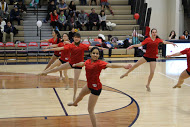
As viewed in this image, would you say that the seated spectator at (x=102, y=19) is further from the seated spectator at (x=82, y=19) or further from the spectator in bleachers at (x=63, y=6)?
the spectator in bleachers at (x=63, y=6)

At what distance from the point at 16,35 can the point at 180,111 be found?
49.5ft

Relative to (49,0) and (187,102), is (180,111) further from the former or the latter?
(49,0)

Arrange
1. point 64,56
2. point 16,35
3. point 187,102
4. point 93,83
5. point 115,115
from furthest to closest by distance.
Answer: point 16,35 → point 64,56 → point 187,102 → point 115,115 → point 93,83

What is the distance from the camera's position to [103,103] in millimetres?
8266

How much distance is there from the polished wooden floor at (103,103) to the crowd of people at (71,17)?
8555mm

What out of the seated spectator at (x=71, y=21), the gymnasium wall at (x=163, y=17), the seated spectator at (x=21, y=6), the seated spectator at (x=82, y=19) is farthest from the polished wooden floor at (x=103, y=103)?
the gymnasium wall at (x=163, y=17)

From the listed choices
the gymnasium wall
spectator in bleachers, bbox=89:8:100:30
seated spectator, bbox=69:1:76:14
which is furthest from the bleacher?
the gymnasium wall

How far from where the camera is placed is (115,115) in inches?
279

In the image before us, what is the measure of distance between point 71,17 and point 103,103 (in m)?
13.6

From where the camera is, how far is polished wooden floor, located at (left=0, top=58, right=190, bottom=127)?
662 cm

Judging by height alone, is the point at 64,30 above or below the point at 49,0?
below

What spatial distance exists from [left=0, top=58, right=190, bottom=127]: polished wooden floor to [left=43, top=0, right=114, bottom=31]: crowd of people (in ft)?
28.1

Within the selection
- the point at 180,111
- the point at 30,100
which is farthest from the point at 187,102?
the point at 30,100

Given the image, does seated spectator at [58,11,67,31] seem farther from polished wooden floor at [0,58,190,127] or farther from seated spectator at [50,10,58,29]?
polished wooden floor at [0,58,190,127]
